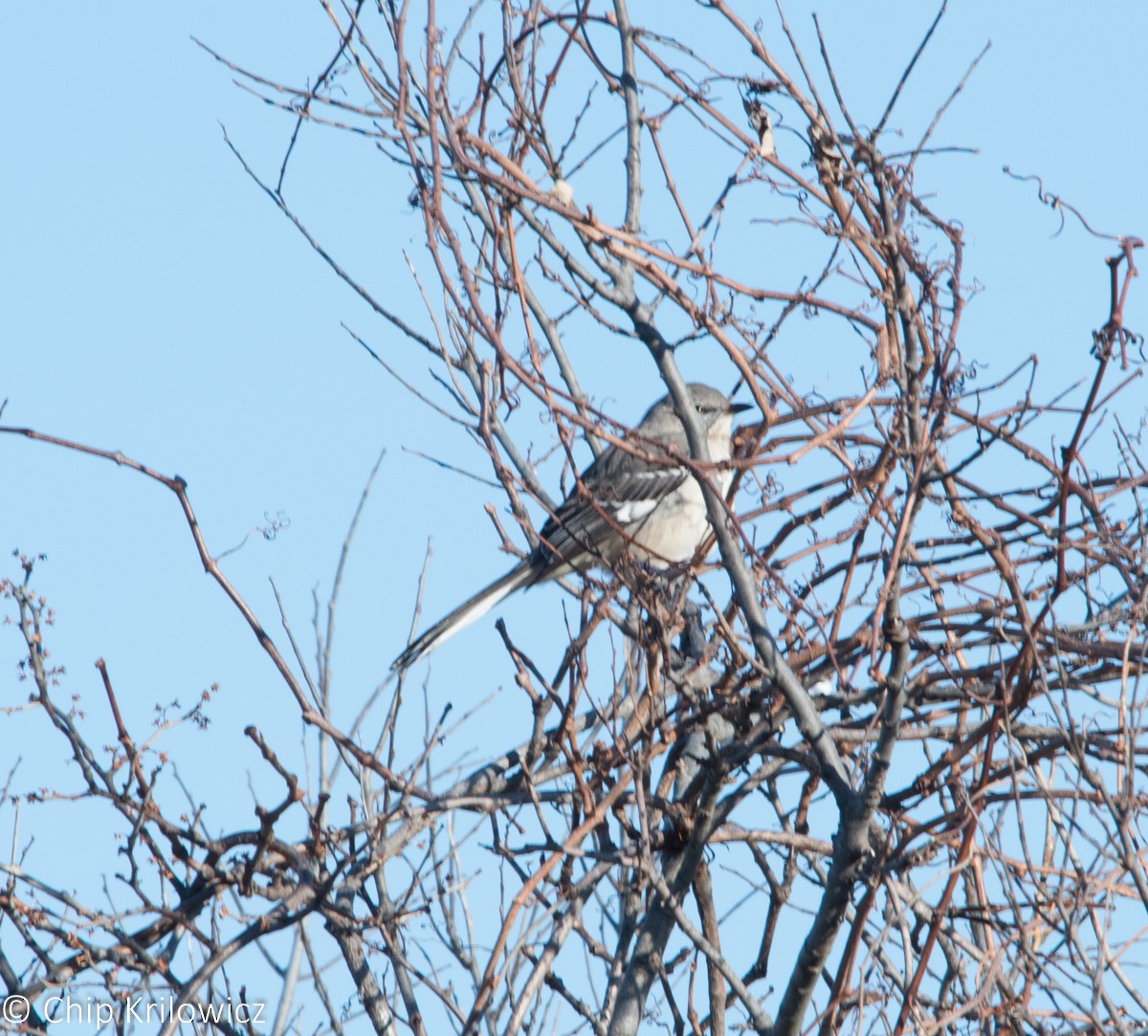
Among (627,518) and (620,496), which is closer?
(620,496)

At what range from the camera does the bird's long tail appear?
18.4 feet

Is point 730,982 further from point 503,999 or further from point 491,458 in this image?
point 491,458

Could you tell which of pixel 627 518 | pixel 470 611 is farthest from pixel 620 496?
pixel 470 611

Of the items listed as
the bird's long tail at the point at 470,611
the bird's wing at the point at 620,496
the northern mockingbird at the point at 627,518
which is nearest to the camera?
the bird's long tail at the point at 470,611

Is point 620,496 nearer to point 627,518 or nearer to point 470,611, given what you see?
point 627,518

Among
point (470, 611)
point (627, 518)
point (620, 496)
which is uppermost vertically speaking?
point (627, 518)

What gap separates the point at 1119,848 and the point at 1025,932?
471mm

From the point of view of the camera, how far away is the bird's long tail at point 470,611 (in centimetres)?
562

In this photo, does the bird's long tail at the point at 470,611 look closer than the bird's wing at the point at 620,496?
Yes

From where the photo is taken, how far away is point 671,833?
389 cm

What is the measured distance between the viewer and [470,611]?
6.18m

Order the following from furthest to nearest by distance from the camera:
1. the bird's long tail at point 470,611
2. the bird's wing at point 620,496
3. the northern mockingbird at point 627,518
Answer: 1. the bird's wing at point 620,496
2. the northern mockingbird at point 627,518
3. the bird's long tail at point 470,611

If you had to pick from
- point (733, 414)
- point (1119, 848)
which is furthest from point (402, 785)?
point (733, 414)

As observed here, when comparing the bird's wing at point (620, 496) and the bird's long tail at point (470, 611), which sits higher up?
the bird's wing at point (620, 496)
